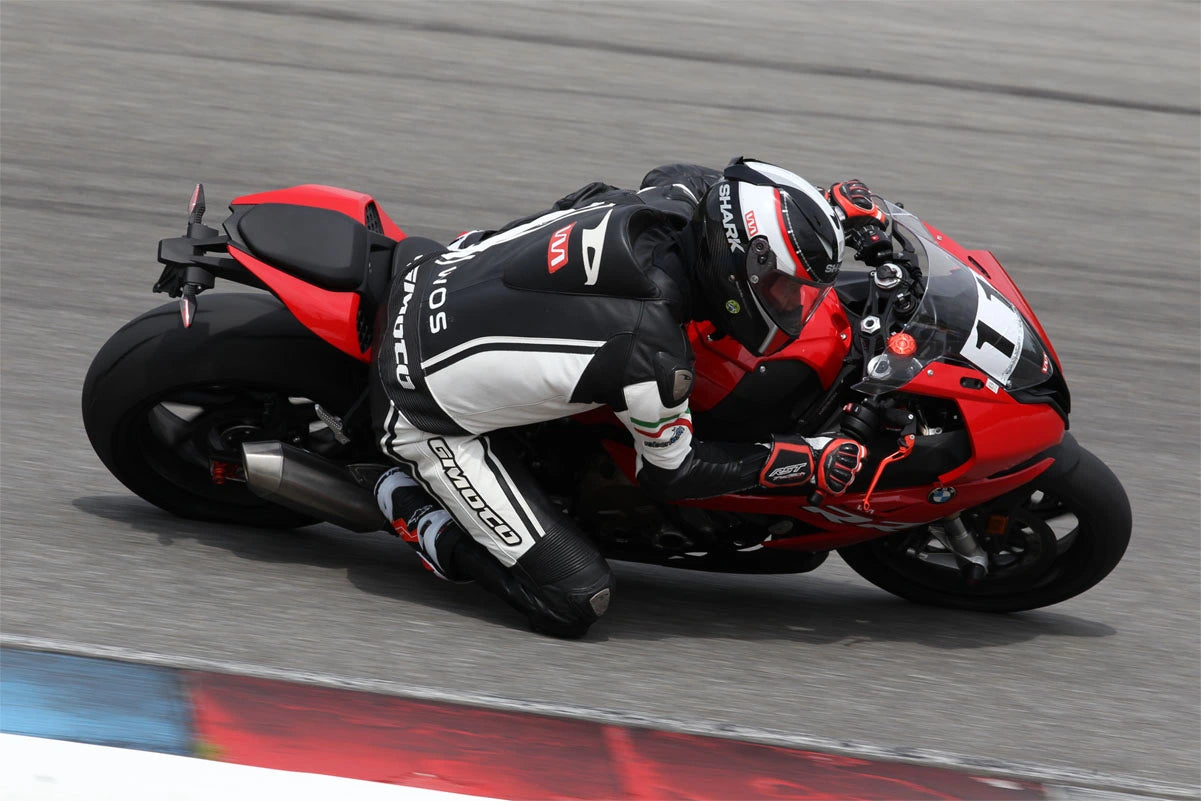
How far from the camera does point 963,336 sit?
3799 millimetres

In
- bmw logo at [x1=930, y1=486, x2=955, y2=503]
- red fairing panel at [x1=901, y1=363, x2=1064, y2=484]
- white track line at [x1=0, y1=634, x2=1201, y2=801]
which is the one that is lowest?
white track line at [x1=0, y1=634, x2=1201, y2=801]

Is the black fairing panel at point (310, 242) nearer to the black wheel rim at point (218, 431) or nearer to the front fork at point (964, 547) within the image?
the black wheel rim at point (218, 431)

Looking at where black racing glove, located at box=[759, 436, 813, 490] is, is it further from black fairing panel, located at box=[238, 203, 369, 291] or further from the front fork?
black fairing panel, located at box=[238, 203, 369, 291]

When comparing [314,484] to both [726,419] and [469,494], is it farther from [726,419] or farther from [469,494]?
[726,419]

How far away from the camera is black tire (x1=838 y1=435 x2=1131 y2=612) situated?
13.3ft

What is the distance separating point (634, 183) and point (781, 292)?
168 inches

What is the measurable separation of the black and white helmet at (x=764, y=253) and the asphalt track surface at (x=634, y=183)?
1.03m

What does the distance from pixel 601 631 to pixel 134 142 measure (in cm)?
459

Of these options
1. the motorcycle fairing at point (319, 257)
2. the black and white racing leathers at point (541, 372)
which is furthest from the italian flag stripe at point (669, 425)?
the motorcycle fairing at point (319, 257)

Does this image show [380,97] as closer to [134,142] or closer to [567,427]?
[134,142]

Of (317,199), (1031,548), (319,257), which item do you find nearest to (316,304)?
(319,257)

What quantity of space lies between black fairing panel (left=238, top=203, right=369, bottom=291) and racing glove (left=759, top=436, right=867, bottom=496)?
52.3 inches

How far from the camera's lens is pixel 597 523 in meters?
4.23

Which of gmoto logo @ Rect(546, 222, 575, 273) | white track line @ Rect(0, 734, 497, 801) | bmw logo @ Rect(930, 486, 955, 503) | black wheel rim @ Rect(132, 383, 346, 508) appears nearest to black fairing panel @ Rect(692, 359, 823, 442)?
bmw logo @ Rect(930, 486, 955, 503)
